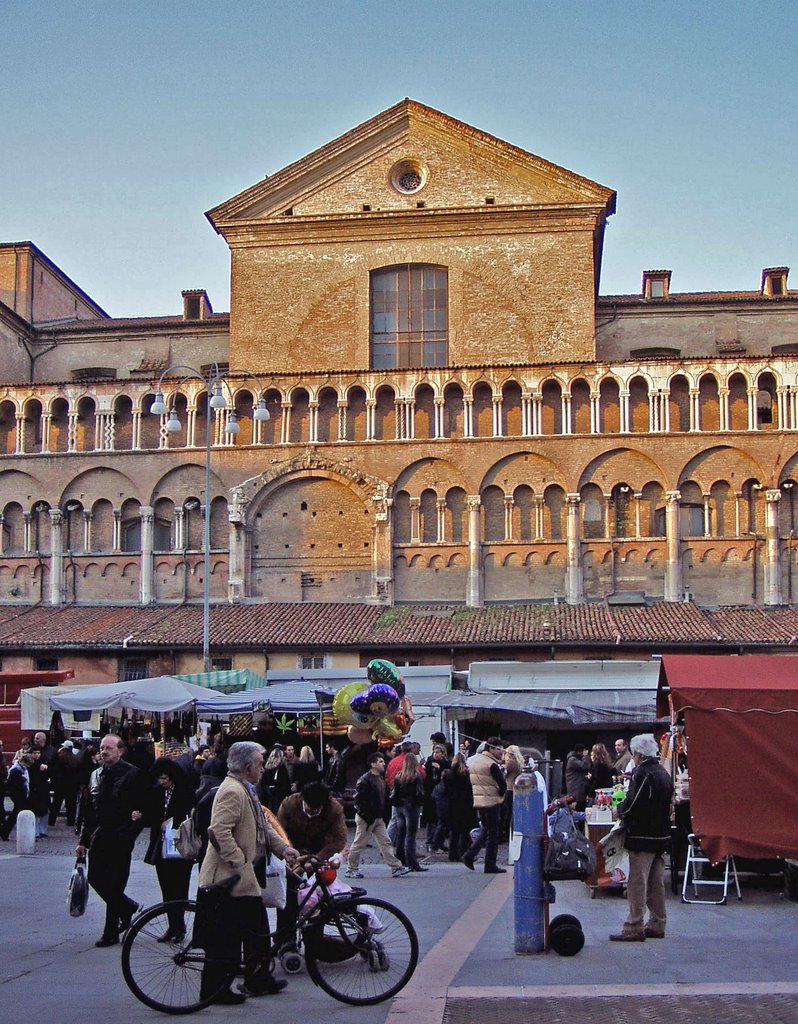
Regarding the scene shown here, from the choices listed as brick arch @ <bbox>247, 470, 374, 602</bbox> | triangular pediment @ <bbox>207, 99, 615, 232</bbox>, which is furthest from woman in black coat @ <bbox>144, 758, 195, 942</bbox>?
triangular pediment @ <bbox>207, 99, 615, 232</bbox>

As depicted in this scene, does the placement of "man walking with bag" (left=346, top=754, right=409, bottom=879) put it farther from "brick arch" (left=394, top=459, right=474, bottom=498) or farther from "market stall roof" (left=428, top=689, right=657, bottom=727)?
"brick arch" (left=394, top=459, right=474, bottom=498)

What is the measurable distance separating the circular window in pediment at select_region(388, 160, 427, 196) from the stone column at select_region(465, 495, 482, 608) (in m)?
10.5

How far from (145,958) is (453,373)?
106 feet

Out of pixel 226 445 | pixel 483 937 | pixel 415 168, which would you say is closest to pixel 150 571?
pixel 226 445

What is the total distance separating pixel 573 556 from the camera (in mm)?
38969

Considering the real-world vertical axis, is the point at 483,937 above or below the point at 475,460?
below

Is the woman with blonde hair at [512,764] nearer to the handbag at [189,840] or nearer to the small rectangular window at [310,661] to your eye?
the handbag at [189,840]

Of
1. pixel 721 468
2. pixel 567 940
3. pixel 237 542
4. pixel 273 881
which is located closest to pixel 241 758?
pixel 273 881

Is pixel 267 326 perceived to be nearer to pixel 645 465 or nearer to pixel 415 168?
pixel 415 168

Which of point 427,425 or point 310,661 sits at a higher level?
point 427,425

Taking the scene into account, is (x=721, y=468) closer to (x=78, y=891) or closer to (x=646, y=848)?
(x=646, y=848)

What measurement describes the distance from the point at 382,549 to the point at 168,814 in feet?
91.1

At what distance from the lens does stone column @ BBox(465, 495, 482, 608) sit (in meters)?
39.2

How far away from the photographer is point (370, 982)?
9.48 m
